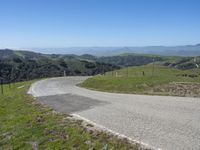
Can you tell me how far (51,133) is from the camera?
36.0 ft

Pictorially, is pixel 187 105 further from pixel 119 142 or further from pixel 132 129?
pixel 119 142

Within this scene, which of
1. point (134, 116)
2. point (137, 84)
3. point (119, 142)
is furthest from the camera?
point (137, 84)

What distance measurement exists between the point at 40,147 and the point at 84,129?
2321 mm

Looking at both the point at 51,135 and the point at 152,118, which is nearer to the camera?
the point at 51,135

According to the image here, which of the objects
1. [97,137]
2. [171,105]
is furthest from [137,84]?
[97,137]

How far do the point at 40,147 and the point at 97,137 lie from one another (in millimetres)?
2046

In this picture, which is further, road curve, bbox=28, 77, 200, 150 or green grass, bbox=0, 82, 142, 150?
green grass, bbox=0, 82, 142, 150

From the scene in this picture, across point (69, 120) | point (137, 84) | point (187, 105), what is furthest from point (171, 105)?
point (137, 84)

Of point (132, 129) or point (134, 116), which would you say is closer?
point (132, 129)

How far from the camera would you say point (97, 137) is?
32.5ft

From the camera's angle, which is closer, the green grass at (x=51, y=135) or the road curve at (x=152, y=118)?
the road curve at (x=152, y=118)

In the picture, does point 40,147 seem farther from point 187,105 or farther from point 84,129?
point 187,105

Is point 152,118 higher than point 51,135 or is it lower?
higher

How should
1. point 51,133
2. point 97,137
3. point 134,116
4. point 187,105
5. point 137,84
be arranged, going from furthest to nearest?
point 137,84 < point 187,105 < point 134,116 < point 51,133 < point 97,137
